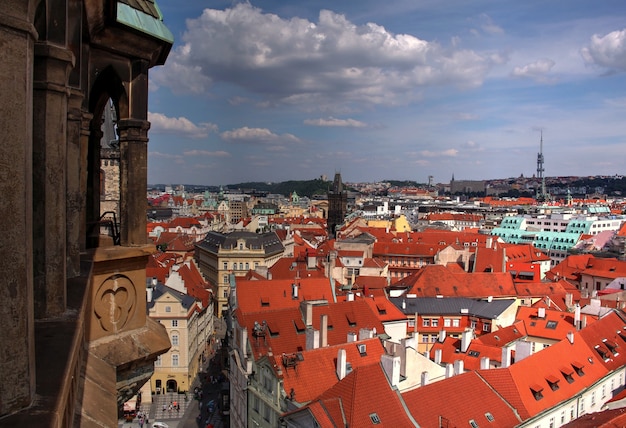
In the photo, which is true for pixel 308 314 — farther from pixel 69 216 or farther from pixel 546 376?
pixel 69 216

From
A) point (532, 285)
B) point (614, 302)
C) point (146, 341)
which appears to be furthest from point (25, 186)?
point (532, 285)

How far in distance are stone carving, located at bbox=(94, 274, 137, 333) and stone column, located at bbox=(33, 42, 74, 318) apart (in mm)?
2207

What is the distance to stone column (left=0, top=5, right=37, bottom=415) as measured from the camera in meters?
3.00

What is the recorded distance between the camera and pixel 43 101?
4242mm

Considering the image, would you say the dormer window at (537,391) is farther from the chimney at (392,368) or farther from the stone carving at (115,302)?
the stone carving at (115,302)

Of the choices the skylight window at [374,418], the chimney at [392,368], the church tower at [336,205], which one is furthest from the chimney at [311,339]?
the church tower at [336,205]

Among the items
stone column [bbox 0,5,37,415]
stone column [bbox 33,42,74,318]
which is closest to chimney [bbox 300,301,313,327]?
stone column [bbox 33,42,74,318]

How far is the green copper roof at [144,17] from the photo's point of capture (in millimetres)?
7254

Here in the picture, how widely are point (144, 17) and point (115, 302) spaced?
12.5ft

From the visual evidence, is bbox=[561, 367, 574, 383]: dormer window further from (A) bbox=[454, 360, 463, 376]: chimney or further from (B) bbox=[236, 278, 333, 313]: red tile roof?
(B) bbox=[236, 278, 333, 313]: red tile roof

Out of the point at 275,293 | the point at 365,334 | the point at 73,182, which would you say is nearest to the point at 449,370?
the point at 365,334

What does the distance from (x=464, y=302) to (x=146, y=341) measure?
40.9m

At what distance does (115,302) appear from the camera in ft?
23.5

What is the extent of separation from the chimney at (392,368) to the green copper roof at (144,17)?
61.1 feet
